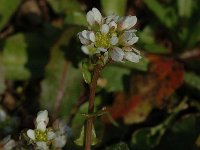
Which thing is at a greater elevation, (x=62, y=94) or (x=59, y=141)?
(x=62, y=94)

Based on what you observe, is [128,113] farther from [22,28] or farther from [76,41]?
[22,28]

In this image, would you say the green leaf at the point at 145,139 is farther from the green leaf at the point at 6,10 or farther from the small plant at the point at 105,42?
the green leaf at the point at 6,10

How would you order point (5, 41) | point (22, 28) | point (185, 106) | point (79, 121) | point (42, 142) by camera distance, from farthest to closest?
point (22, 28) → point (5, 41) → point (185, 106) → point (79, 121) → point (42, 142)

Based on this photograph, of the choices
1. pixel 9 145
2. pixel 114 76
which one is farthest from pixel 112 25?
pixel 114 76

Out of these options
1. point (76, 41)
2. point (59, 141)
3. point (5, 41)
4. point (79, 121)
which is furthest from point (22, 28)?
point (59, 141)

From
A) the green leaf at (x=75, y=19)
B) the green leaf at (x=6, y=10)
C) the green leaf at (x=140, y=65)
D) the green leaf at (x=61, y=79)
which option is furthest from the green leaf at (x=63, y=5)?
the green leaf at (x=140, y=65)

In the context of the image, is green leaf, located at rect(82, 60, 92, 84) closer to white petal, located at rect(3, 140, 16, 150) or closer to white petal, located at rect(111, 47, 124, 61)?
white petal, located at rect(111, 47, 124, 61)
